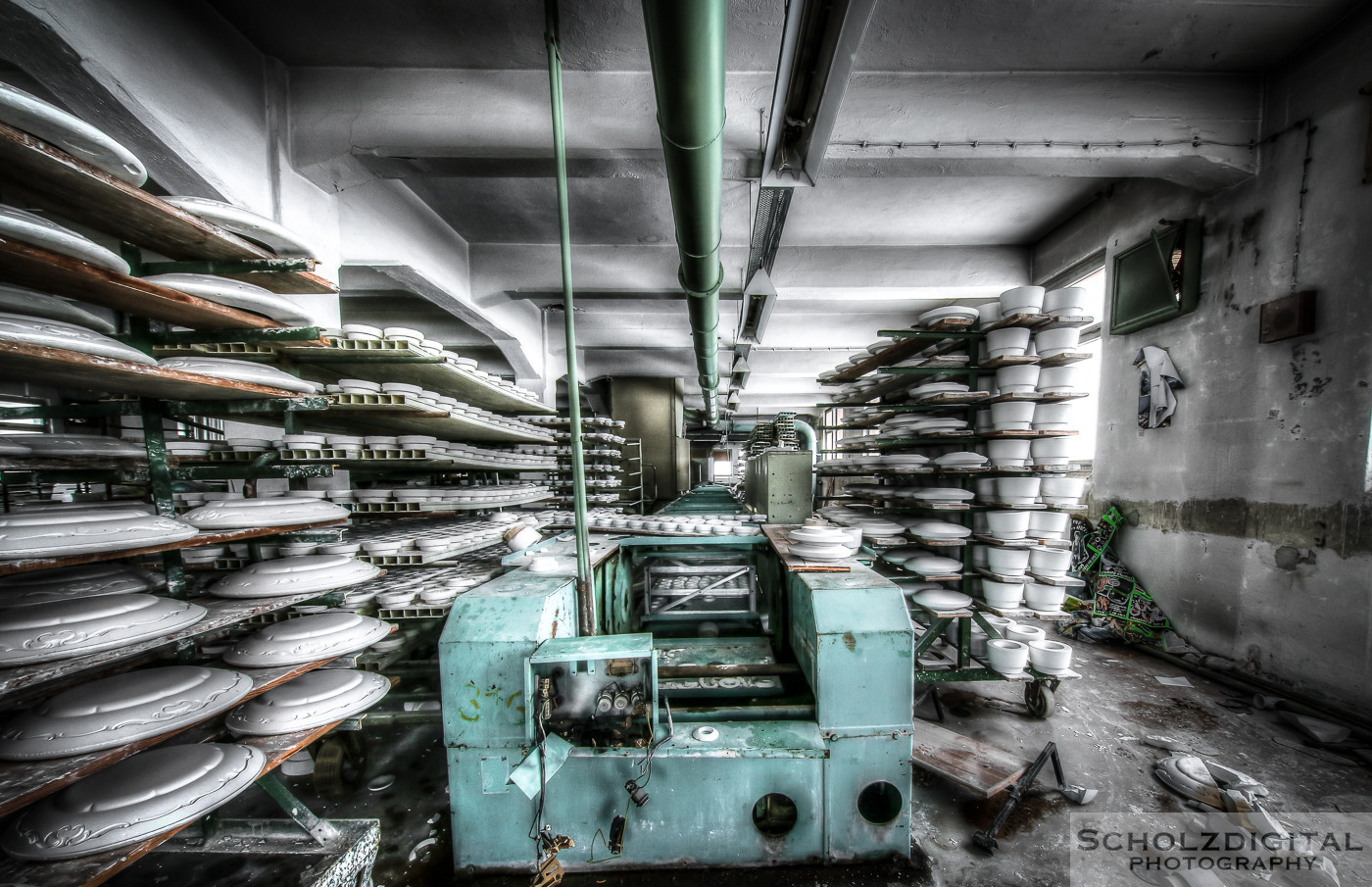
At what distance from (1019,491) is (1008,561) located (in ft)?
1.74

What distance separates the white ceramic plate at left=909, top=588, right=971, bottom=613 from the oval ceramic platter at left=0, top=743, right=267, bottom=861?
3.74 meters

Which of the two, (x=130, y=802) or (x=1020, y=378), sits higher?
(x=1020, y=378)

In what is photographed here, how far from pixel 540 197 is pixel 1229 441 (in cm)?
603

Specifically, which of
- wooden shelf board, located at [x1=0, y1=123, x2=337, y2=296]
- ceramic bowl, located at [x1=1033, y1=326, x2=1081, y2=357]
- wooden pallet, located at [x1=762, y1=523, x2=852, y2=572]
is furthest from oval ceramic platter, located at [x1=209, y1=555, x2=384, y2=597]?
ceramic bowl, located at [x1=1033, y1=326, x2=1081, y2=357]

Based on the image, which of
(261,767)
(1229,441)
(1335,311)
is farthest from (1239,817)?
(261,767)

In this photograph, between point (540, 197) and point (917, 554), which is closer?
point (917, 554)

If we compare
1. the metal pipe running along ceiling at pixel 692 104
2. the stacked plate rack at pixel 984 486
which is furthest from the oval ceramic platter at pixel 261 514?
the stacked plate rack at pixel 984 486

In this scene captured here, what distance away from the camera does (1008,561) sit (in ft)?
11.0

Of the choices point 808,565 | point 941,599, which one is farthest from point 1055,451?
point 808,565

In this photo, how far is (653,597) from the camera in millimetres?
4273

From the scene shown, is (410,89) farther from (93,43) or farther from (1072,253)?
(1072,253)

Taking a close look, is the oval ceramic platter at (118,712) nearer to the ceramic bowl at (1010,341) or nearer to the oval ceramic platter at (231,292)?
the oval ceramic platter at (231,292)

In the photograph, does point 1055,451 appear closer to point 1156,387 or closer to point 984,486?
point 984,486

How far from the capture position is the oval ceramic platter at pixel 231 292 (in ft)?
4.92
